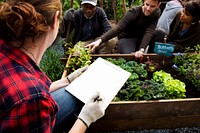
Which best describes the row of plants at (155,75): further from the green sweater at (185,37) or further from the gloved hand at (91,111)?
the gloved hand at (91,111)

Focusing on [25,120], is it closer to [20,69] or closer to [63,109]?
[20,69]

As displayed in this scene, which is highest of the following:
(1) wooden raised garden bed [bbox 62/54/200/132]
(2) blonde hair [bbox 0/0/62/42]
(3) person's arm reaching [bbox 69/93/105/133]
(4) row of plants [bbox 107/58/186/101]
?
(2) blonde hair [bbox 0/0/62/42]

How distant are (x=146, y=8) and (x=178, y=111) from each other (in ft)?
4.30

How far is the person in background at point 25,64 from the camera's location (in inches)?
32.8

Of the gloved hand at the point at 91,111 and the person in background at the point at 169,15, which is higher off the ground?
the person in background at the point at 169,15

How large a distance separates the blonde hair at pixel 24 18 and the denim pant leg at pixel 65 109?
0.77 meters

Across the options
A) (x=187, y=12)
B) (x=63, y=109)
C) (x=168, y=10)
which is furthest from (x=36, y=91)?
(x=168, y=10)

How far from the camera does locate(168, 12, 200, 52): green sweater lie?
2.71 metres

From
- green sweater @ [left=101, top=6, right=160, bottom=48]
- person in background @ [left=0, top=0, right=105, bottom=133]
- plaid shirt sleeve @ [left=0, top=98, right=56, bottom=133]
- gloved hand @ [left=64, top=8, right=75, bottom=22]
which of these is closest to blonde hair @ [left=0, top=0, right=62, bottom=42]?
person in background @ [left=0, top=0, right=105, bottom=133]

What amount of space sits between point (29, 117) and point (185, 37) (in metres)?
2.43

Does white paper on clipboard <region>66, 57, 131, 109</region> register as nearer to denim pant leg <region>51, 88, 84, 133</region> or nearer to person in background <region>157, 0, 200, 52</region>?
denim pant leg <region>51, 88, 84, 133</region>

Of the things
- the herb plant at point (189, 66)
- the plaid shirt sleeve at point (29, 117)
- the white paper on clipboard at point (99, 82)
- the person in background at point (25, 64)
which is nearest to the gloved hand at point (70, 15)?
the white paper on clipboard at point (99, 82)

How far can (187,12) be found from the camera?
2564mm

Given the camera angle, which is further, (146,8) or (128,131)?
(146,8)
